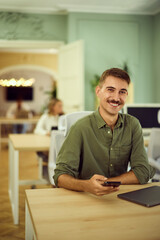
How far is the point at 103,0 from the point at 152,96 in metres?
2.05

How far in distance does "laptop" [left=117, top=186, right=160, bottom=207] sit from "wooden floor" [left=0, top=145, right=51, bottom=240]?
1.73m

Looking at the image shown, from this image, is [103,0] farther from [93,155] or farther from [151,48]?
[93,155]

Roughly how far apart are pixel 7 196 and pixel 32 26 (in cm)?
321

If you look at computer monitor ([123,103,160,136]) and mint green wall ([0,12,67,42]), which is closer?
computer monitor ([123,103,160,136])

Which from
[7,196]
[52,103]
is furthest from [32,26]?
[7,196]

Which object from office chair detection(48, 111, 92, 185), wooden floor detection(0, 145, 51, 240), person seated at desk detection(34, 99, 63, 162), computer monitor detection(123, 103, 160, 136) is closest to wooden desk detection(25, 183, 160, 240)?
office chair detection(48, 111, 92, 185)

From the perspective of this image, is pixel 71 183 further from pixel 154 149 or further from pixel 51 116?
pixel 51 116

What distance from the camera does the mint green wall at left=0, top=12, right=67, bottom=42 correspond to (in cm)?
565

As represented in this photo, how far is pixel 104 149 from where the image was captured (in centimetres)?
158

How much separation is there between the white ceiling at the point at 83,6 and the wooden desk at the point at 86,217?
15.0ft

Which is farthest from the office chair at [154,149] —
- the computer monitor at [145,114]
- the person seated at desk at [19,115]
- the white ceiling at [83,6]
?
the person seated at desk at [19,115]

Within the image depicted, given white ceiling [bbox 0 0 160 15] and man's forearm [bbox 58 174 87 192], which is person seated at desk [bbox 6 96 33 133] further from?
man's forearm [bbox 58 174 87 192]

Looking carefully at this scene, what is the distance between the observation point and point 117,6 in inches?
218

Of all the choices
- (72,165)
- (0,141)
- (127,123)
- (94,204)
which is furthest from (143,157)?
(0,141)
